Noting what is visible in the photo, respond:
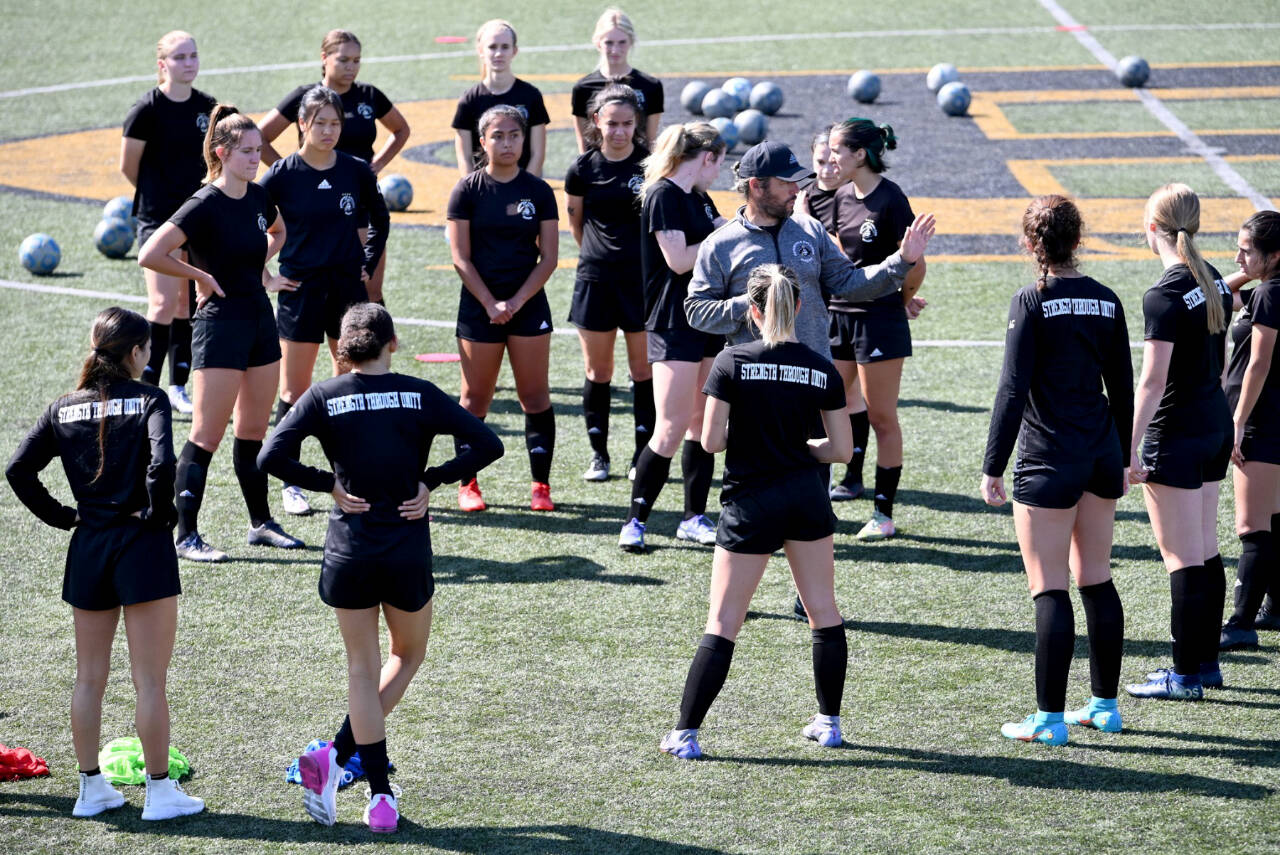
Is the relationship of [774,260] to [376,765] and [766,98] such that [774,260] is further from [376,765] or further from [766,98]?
[766,98]

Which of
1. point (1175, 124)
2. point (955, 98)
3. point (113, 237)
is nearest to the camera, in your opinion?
point (113, 237)

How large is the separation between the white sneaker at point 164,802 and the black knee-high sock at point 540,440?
4273 mm

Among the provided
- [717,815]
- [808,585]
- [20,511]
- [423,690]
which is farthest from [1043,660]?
[20,511]

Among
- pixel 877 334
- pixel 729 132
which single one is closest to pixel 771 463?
pixel 877 334

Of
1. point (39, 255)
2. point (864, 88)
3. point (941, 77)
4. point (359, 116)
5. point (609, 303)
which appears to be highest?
point (941, 77)

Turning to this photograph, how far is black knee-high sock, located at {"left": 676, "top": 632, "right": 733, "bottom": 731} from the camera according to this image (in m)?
6.55

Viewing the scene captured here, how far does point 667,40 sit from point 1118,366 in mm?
23810

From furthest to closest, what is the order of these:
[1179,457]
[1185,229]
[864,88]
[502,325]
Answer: [864,88] → [502,325] → [1179,457] → [1185,229]

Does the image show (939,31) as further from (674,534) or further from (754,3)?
(674,534)

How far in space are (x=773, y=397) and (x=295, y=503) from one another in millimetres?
4660

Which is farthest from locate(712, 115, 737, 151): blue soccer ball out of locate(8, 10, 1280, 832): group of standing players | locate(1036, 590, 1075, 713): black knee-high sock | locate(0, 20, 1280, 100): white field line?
locate(1036, 590, 1075, 713): black knee-high sock

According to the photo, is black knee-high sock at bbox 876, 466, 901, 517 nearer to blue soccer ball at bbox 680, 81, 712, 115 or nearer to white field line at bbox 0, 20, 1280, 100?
blue soccer ball at bbox 680, 81, 712, 115

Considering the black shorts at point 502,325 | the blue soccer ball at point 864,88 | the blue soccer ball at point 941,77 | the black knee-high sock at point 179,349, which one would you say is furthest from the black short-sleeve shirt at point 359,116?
the blue soccer ball at point 941,77

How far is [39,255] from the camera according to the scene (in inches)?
611
